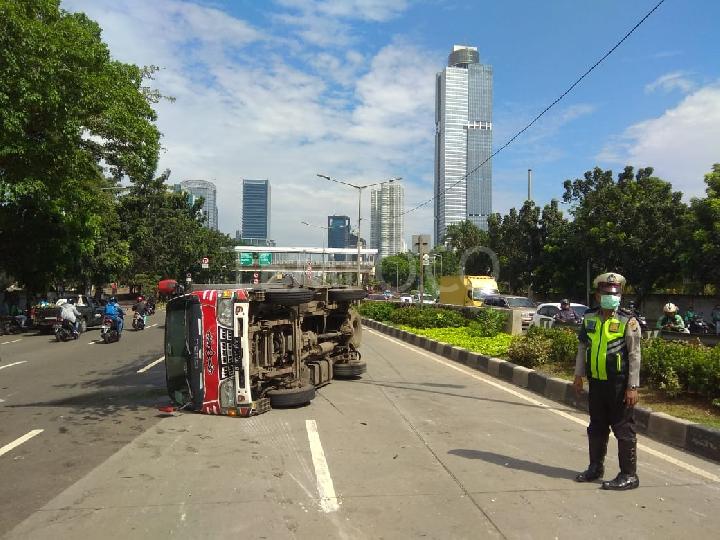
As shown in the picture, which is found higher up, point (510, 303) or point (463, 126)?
point (463, 126)

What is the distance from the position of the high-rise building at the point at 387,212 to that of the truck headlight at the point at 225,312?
1453 inches

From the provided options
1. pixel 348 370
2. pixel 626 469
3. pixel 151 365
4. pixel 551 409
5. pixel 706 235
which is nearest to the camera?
pixel 626 469

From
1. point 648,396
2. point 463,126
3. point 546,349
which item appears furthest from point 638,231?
point 648,396

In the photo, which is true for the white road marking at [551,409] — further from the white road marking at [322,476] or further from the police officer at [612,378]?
the white road marking at [322,476]

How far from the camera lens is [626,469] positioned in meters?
5.17

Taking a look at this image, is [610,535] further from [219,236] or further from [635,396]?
[219,236]

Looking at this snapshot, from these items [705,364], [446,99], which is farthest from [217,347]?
[446,99]

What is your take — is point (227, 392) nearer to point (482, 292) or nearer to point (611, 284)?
point (611, 284)

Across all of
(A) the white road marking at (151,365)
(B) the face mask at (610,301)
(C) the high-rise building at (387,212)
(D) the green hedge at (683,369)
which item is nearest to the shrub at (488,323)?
(A) the white road marking at (151,365)

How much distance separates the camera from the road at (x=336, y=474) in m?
4.40

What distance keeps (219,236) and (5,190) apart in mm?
65432

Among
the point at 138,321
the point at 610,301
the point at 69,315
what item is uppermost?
the point at 610,301

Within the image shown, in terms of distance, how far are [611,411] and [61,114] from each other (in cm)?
1536

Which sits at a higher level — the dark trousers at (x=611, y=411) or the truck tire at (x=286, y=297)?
the truck tire at (x=286, y=297)
